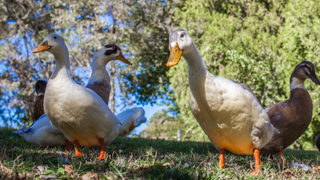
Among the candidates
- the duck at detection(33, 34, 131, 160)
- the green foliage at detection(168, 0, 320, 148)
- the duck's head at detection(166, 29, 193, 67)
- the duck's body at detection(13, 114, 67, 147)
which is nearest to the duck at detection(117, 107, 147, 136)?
the duck's body at detection(13, 114, 67, 147)

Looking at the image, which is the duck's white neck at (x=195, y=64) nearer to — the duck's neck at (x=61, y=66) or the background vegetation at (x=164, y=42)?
the duck's neck at (x=61, y=66)

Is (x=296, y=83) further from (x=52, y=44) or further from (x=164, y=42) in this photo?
(x=164, y=42)

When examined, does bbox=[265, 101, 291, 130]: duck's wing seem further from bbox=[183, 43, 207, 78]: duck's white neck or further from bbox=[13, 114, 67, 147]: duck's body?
bbox=[13, 114, 67, 147]: duck's body

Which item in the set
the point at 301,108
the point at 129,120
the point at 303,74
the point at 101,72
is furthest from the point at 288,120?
the point at 129,120

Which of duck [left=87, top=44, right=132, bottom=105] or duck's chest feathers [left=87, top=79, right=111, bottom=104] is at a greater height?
duck [left=87, top=44, right=132, bottom=105]

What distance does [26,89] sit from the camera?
14.5m

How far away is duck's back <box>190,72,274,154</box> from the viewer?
2920 mm

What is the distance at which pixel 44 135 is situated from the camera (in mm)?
4383

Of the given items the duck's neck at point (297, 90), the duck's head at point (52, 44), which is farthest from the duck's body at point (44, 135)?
the duck's neck at point (297, 90)

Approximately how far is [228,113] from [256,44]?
974 centimetres

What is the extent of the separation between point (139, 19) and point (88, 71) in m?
3.64

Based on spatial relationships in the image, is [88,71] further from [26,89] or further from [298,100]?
[298,100]

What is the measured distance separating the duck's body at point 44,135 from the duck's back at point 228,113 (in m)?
2.31

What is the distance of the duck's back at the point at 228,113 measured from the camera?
292cm
